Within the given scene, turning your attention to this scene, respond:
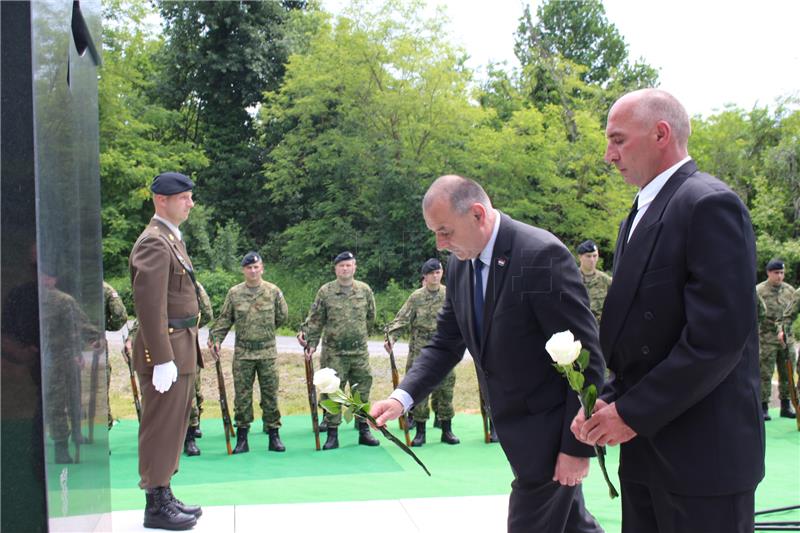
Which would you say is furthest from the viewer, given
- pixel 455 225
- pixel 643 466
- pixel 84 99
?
pixel 455 225

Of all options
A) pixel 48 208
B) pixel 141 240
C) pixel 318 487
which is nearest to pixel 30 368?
pixel 48 208

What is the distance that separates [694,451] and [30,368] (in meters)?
1.59

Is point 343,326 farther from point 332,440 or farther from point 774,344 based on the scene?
point 774,344

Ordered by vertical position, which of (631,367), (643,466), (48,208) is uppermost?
(48,208)

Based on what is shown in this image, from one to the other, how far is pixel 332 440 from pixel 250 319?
1.44m

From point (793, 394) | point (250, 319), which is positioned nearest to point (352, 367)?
point (250, 319)

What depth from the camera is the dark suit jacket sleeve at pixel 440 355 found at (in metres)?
2.99

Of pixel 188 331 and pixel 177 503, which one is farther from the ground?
pixel 188 331

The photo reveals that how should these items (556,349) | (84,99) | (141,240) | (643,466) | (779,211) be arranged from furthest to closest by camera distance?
(779,211) < (141,240) < (643,466) < (556,349) < (84,99)

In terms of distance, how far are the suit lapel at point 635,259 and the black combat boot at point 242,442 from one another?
5518 millimetres

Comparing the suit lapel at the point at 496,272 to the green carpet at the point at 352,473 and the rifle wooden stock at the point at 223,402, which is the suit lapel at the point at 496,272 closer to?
the green carpet at the point at 352,473

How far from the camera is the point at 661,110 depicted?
213cm

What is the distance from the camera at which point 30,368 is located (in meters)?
1.20

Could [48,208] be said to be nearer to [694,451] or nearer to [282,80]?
[694,451]
